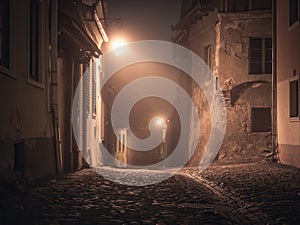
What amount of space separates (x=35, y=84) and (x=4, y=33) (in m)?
1.80

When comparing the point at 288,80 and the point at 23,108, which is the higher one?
the point at 288,80

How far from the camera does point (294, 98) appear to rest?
15.5 meters

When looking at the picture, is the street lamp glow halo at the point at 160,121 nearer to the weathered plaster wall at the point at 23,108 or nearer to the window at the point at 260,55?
the window at the point at 260,55

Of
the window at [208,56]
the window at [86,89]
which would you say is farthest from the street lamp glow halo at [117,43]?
the window at [208,56]

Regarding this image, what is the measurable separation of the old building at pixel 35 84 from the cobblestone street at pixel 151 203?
630 millimetres

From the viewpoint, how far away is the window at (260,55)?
2197 centimetres

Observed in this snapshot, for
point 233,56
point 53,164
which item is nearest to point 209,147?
point 233,56

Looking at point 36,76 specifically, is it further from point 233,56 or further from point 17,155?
point 233,56

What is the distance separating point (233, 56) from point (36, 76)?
13260 mm

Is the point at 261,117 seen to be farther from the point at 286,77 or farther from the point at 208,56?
the point at 286,77

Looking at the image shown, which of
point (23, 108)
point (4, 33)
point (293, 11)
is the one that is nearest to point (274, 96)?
point (293, 11)

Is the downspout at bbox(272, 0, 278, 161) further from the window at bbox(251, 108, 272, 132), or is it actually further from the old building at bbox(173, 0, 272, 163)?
the window at bbox(251, 108, 272, 132)

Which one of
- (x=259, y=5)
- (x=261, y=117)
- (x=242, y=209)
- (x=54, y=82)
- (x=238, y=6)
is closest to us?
(x=242, y=209)

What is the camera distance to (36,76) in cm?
1054
